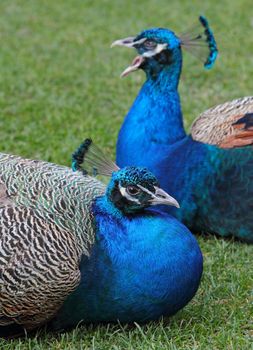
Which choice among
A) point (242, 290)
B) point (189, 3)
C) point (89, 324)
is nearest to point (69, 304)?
point (89, 324)

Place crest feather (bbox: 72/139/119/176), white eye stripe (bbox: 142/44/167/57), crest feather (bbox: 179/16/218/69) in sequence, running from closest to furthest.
A: 1. crest feather (bbox: 72/139/119/176)
2. white eye stripe (bbox: 142/44/167/57)
3. crest feather (bbox: 179/16/218/69)

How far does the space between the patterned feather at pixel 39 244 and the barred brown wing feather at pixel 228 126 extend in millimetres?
1045

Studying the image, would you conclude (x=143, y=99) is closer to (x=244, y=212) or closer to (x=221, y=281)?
(x=244, y=212)

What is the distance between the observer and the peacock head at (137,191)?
2992 millimetres

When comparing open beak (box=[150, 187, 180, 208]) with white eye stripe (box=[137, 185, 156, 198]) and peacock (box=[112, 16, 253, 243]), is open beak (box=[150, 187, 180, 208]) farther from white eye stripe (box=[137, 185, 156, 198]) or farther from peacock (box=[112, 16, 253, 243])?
peacock (box=[112, 16, 253, 243])

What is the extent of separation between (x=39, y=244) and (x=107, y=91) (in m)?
3.32

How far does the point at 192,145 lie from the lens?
13.4ft

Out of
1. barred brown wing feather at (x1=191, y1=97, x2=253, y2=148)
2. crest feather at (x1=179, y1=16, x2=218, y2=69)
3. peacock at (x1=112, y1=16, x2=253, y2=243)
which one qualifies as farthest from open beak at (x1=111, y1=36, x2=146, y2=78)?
barred brown wing feather at (x1=191, y1=97, x2=253, y2=148)

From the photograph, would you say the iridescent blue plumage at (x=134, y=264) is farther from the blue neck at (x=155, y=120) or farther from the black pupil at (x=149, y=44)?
the black pupil at (x=149, y=44)

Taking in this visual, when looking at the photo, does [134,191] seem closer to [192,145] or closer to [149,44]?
[192,145]

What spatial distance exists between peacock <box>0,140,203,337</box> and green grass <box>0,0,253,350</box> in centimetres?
10

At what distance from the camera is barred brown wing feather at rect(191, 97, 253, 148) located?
401 cm

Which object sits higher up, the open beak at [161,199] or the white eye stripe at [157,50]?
the white eye stripe at [157,50]

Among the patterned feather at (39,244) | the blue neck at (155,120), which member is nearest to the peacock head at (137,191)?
the patterned feather at (39,244)
